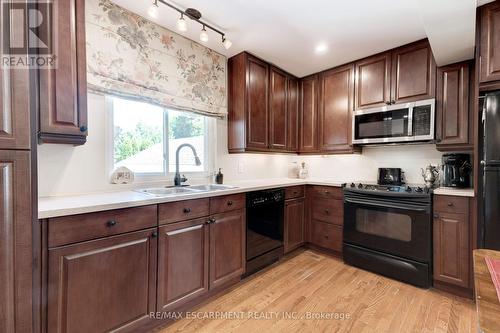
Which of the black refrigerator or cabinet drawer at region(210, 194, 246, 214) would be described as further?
cabinet drawer at region(210, 194, 246, 214)

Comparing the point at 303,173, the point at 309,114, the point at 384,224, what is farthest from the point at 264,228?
the point at 309,114

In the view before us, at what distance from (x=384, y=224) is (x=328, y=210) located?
2.01 ft

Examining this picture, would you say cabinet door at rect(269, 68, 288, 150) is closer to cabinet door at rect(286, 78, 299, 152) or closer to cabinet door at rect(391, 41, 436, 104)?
cabinet door at rect(286, 78, 299, 152)

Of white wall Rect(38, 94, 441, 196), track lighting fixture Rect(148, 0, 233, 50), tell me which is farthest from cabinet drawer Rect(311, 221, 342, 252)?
track lighting fixture Rect(148, 0, 233, 50)

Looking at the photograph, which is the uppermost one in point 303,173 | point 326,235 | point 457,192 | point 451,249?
point 303,173

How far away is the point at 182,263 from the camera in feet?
5.58

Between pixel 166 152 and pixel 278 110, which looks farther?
pixel 278 110

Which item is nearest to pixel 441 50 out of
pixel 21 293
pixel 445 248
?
pixel 445 248

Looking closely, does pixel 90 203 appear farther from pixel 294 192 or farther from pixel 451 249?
pixel 451 249

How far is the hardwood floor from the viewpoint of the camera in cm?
164

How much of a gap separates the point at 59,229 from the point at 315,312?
1801mm

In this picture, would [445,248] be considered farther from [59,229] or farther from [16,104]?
[16,104]

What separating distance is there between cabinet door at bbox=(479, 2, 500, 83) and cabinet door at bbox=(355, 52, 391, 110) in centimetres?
82

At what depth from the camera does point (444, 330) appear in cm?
159
